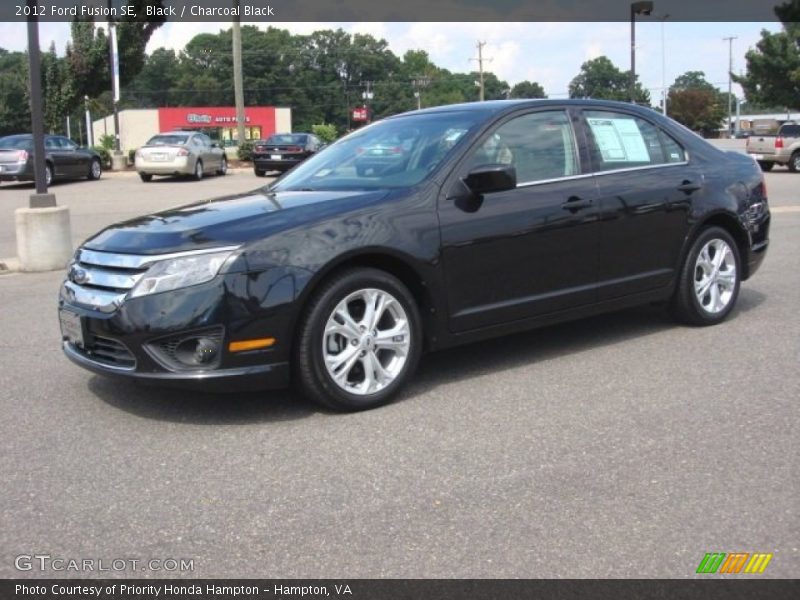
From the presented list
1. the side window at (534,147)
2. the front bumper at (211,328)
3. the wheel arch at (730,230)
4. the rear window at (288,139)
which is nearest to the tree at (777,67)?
the rear window at (288,139)

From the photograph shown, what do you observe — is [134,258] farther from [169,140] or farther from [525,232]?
[169,140]

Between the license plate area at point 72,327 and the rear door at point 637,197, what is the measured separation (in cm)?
313

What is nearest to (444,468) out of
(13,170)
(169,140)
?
(13,170)

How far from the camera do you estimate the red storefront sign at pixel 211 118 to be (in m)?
75.5

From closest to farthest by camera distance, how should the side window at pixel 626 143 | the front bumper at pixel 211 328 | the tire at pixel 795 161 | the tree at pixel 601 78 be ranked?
the front bumper at pixel 211 328 → the side window at pixel 626 143 → the tire at pixel 795 161 → the tree at pixel 601 78

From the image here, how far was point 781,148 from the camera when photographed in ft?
92.2

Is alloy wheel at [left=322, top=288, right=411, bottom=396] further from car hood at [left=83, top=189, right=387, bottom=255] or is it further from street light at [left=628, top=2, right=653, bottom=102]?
street light at [left=628, top=2, right=653, bottom=102]

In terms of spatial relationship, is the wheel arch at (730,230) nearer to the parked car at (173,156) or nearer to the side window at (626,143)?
the side window at (626,143)

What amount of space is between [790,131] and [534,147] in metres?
26.5

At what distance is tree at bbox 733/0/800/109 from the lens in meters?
50.8

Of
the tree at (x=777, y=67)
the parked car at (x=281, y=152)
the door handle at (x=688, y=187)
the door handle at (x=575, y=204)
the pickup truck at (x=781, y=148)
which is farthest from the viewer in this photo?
the tree at (x=777, y=67)

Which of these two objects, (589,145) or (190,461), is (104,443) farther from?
(589,145)
